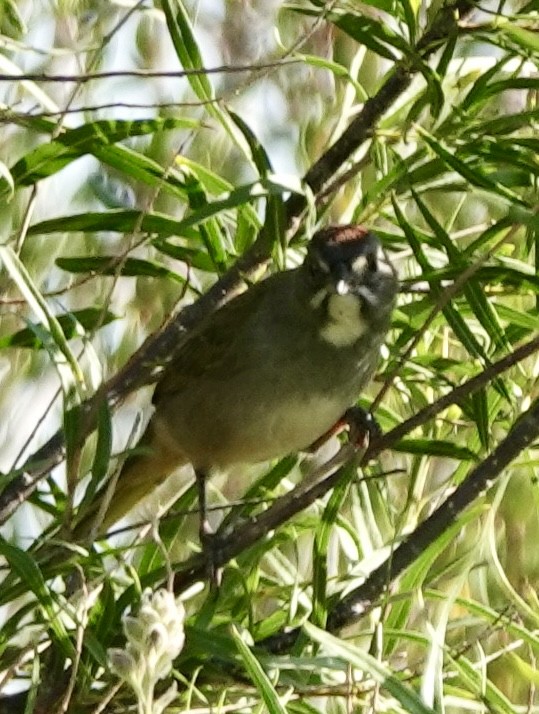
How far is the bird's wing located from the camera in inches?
67.7

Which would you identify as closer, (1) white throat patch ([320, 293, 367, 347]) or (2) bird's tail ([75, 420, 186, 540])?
(1) white throat patch ([320, 293, 367, 347])

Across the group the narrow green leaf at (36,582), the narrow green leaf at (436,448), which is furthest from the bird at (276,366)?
the narrow green leaf at (36,582)

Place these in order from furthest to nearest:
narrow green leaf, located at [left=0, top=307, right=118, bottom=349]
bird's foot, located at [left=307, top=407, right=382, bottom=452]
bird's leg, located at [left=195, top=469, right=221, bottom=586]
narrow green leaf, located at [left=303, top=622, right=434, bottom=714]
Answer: bird's foot, located at [left=307, top=407, right=382, bottom=452] < narrow green leaf, located at [left=0, top=307, right=118, bottom=349] < bird's leg, located at [left=195, top=469, right=221, bottom=586] < narrow green leaf, located at [left=303, top=622, right=434, bottom=714]

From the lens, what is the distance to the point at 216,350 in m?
1.79

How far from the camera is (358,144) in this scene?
1.31 meters

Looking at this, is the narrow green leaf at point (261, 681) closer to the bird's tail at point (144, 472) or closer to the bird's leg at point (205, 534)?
the bird's leg at point (205, 534)

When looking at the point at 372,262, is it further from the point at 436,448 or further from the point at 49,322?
the point at 49,322

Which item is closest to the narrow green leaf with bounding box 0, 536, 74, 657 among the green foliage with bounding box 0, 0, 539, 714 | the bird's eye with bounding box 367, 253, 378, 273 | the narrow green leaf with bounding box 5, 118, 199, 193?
the green foliage with bounding box 0, 0, 539, 714

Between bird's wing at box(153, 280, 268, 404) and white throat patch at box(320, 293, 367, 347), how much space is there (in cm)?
9

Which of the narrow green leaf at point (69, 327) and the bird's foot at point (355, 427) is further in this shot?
the bird's foot at point (355, 427)

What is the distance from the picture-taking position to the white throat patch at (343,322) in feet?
5.32

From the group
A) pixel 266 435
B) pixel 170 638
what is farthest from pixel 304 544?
pixel 170 638

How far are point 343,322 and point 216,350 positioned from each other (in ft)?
0.69

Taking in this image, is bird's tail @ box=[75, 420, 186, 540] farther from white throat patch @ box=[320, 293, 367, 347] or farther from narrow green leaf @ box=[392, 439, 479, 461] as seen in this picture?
narrow green leaf @ box=[392, 439, 479, 461]
